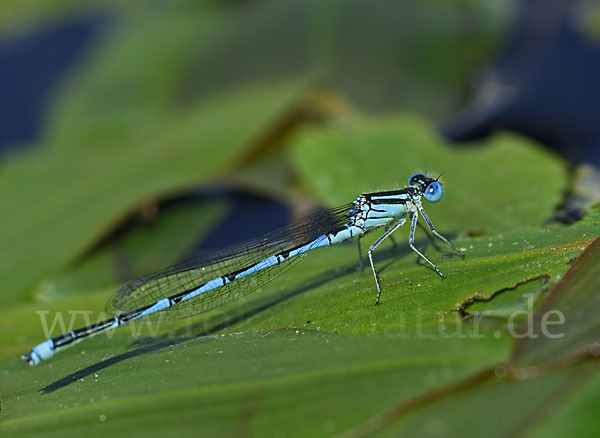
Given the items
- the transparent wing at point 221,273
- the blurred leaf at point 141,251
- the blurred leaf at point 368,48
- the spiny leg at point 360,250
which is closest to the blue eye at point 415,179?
the spiny leg at point 360,250

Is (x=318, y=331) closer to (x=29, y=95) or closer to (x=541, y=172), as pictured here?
(x=541, y=172)

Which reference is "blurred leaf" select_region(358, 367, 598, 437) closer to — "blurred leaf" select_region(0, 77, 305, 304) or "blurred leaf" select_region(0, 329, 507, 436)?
"blurred leaf" select_region(0, 329, 507, 436)

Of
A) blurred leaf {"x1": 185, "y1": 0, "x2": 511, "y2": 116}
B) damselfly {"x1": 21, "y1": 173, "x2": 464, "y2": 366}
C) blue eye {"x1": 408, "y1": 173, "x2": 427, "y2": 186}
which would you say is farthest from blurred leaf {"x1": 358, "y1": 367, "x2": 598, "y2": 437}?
blurred leaf {"x1": 185, "y1": 0, "x2": 511, "y2": 116}

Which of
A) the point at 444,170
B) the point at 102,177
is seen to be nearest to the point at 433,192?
the point at 444,170

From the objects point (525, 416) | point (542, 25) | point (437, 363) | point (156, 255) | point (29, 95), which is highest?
point (29, 95)

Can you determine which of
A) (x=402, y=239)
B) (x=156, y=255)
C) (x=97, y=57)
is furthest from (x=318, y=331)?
(x=97, y=57)

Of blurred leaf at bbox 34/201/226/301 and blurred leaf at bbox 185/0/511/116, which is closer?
blurred leaf at bbox 34/201/226/301

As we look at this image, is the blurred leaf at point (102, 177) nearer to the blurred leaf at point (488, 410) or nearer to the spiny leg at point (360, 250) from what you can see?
the spiny leg at point (360, 250)

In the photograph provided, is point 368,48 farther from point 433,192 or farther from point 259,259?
point 259,259
